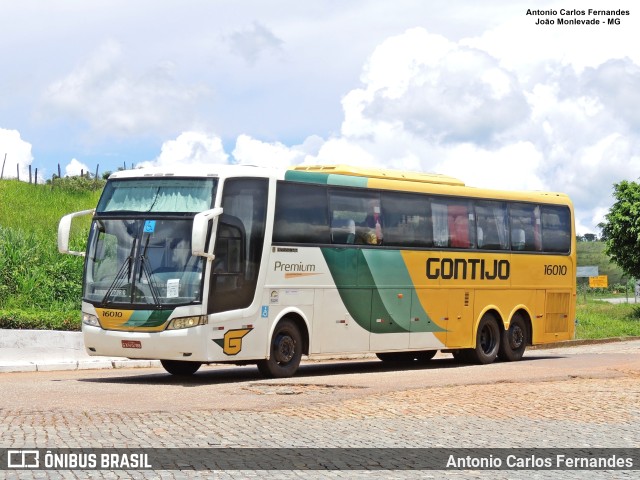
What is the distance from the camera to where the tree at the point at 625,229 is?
51.0 m

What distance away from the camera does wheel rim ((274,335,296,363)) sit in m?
19.3

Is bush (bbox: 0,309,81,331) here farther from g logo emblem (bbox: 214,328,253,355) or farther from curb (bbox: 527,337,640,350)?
curb (bbox: 527,337,640,350)

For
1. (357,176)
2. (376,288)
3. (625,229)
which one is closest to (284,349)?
(376,288)

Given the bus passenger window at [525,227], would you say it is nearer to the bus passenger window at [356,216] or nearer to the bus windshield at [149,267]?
the bus passenger window at [356,216]

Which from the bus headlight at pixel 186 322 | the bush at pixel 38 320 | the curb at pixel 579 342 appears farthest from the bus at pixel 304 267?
the curb at pixel 579 342

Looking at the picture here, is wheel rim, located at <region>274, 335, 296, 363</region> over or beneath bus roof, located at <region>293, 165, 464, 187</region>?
beneath

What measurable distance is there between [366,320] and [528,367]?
3.26 m

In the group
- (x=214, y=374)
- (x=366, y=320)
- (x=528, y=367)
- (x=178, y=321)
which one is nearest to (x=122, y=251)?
(x=178, y=321)

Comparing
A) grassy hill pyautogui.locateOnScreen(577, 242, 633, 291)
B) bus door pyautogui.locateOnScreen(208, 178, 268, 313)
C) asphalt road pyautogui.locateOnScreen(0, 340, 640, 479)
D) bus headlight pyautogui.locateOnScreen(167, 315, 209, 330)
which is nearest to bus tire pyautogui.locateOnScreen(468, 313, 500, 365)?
asphalt road pyautogui.locateOnScreen(0, 340, 640, 479)

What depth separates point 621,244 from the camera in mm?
51812

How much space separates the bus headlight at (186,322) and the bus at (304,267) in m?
0.02

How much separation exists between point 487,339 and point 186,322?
866 cm

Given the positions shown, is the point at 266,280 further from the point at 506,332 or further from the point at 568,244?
the point at 568,244

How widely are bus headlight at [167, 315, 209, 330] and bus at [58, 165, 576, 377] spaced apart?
2cm
